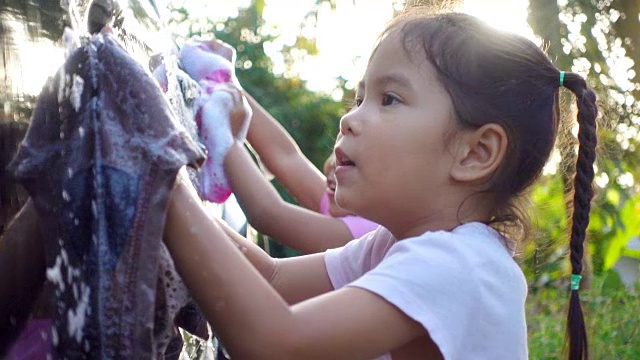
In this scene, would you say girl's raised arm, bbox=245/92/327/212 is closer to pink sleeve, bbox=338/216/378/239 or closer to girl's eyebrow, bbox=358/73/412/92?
pink sleeve, bbox=338/216/378/239

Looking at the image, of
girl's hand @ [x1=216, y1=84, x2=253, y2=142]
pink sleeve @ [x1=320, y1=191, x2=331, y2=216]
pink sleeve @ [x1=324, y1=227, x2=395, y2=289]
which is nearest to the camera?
pink sleeve @ [x1=324, y1=227, x2=395, y2=289]

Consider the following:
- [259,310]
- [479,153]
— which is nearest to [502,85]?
[479,153]

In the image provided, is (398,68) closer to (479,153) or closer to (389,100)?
(389,100)

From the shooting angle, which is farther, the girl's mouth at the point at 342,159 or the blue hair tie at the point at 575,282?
the blue hair tie at the point at 575,282

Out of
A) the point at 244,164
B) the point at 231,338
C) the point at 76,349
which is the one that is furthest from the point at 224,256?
the point at 244,164

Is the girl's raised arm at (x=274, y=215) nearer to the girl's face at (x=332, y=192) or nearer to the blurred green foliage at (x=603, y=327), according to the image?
the girl's face at (x=332, y=192)

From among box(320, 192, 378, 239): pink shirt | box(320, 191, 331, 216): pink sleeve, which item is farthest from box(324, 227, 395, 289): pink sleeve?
box(320, 191, 331, 216): pink sleeve

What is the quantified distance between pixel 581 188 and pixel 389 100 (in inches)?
20.7

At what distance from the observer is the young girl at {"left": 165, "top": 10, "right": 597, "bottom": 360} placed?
4.66 ft

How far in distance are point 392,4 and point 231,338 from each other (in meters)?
2.73

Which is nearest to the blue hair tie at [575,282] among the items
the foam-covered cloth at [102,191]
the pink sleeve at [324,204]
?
the foam-covered cloth at [102,191]

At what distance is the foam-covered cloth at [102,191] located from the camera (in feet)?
3.88

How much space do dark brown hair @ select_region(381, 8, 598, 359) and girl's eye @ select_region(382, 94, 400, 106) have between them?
10 cm

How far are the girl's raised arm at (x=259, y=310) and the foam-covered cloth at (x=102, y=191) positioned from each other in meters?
0.09
